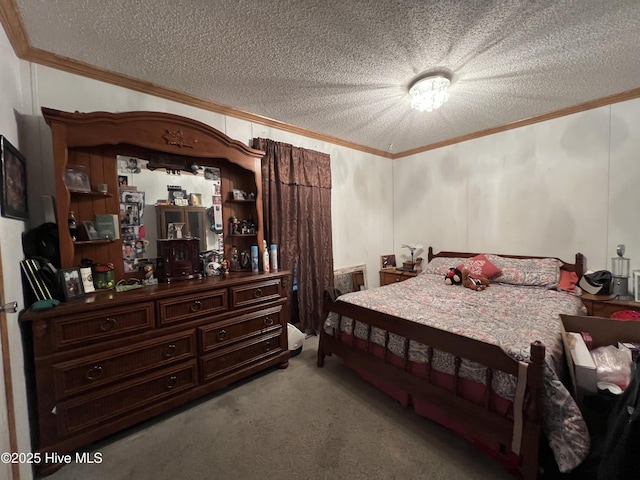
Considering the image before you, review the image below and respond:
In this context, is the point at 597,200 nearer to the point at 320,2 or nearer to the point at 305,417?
the point at 320,2

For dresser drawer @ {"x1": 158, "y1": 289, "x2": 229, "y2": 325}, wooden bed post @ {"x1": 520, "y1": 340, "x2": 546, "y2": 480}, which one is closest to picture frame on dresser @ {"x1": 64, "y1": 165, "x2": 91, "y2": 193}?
dresser drawer @ {"x1": 158, "y1": 289, "x2": 229, "y2": 325}

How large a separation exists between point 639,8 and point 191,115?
10.5 ft

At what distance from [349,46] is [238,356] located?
8.20 feet

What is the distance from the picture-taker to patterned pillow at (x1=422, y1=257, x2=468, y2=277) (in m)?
3.38

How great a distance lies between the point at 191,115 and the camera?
241 centimetres

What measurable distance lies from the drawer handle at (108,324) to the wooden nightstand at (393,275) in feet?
10.9

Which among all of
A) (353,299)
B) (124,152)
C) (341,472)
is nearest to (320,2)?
(124,152)

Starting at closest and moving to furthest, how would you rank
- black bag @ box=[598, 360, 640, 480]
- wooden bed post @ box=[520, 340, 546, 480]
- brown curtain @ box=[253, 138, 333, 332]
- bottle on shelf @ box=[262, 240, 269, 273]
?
1. black bag @ box=[598, 360, 640, 480]
2. wooden bed post @ box=[520, 340, 546, 480]
3. bottle on shelf @ box=[262, 240, 269, 273]
4. brown curtain @ box=[253, 138, 333, 332]

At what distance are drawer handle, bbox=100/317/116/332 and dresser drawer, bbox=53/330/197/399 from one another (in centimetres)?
15

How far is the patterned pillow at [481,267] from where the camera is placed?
116 inches

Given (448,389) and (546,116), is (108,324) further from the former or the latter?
(546,116)

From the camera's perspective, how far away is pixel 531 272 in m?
2.79

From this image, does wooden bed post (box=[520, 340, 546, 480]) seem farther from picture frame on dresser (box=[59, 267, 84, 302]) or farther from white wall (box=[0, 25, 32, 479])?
picture frame on dresser (box=[59, 267, 84, 302])

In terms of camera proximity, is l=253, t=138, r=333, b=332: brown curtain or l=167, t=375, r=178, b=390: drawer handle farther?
l=253, t=138, r=333, b=332: brown curtain
